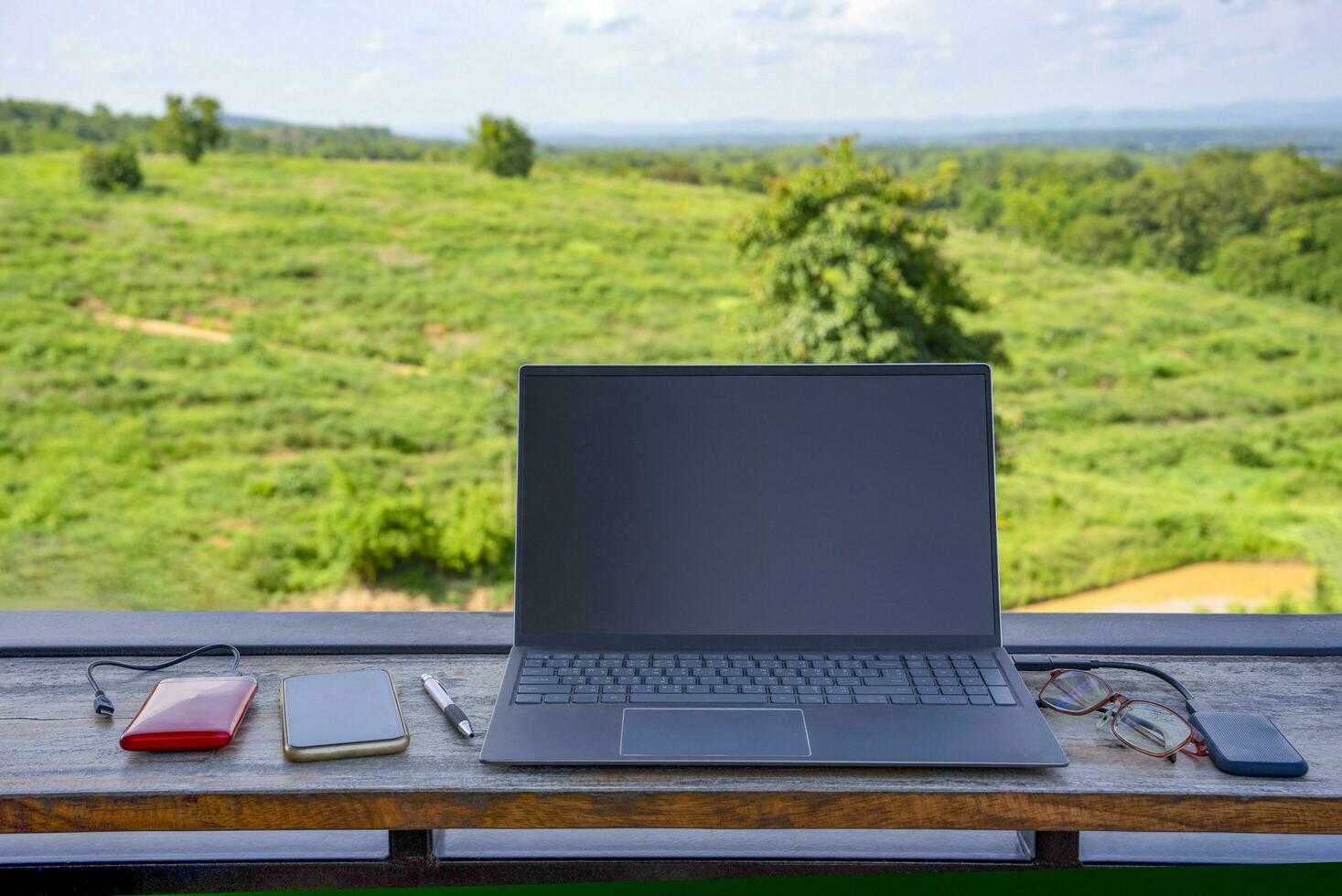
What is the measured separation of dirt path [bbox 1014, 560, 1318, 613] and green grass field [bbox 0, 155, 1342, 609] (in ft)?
0.28

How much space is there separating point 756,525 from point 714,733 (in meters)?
0.20

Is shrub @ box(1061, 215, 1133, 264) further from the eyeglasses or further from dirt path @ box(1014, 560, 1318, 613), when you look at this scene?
the eyeglasses

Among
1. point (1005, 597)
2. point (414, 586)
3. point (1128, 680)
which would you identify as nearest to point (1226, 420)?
point (1005, 597)

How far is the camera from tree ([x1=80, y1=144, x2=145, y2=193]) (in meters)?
6.43

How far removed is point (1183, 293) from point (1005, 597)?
6.48 ft

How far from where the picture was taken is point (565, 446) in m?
0.91

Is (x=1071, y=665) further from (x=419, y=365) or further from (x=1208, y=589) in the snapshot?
(x=419, y=365)

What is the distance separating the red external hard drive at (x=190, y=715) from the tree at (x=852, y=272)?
3457 mm

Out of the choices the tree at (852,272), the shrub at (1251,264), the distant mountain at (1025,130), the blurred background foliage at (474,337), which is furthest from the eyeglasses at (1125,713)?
the shrub at (1251,264)

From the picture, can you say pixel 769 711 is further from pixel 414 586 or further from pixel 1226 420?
pixel 1226 420

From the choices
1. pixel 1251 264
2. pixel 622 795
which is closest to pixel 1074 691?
pixel 622 795

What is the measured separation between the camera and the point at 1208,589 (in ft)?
18.0

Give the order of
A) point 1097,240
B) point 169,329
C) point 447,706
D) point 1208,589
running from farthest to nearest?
point 169,329
point 1097,240
point 1208,589
point 447,706

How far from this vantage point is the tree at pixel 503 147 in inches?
251
